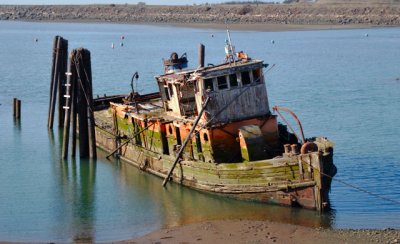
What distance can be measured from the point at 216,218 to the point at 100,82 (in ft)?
118

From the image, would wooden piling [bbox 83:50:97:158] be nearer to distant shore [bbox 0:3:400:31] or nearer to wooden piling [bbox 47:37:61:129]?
wooden piling [bbox 47:37:61:129]

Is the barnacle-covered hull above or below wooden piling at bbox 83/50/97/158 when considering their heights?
below

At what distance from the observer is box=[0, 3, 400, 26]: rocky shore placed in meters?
126

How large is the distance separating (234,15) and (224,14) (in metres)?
3.20

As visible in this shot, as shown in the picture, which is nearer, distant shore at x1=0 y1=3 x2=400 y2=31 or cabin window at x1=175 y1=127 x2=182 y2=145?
cabin window at x1=175 y1=127 x2=182 y2=145

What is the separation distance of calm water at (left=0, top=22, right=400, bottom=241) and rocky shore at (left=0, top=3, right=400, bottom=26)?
4904 cm

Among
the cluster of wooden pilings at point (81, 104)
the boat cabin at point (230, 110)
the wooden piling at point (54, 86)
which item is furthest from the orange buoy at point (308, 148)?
the wooden piling at point (54, 86)

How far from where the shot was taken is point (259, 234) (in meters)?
22.1

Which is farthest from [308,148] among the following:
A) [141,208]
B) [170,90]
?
[170,90]

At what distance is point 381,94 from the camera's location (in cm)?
5028

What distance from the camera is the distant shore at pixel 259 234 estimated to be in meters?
21.4

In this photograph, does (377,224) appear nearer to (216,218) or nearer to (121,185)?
(216,218)

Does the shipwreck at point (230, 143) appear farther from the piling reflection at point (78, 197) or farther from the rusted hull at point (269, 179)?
the piling reflection at point (78, 197)

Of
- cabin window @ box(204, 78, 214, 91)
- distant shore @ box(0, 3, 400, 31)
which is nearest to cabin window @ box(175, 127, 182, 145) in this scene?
cabin window @ box(204, 78, 214, 91)
